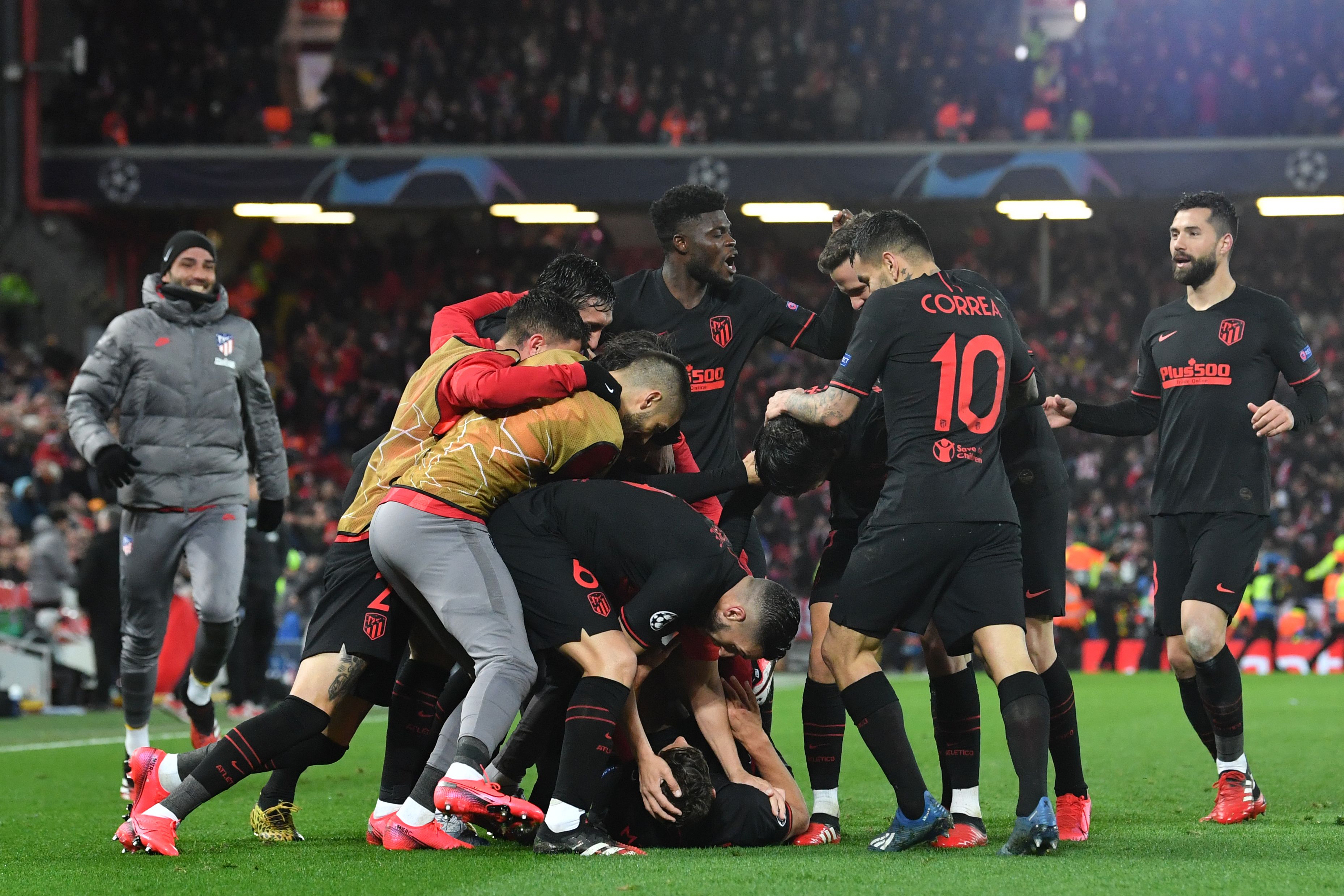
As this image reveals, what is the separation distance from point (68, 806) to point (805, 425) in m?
3.81

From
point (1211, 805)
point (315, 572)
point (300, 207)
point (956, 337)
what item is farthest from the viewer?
point (300, 207)

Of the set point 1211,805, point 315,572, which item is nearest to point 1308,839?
point 1211,805

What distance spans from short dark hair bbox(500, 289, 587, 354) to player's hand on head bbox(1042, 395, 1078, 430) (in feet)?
6.48

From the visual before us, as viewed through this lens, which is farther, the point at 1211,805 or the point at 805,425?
the point at 1211,805

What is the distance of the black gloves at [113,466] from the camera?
6.98m

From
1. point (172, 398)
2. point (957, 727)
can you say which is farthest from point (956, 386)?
point (172, 398)

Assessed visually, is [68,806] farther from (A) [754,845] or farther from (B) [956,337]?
(B) [956,337]

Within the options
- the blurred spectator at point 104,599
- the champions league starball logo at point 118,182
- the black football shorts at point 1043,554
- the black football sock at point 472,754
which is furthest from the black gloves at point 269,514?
the champions league starball logo at point 118,182

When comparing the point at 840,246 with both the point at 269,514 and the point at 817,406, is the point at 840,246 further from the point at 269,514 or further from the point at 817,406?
the point at 269,514

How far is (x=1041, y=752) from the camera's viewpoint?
473cm

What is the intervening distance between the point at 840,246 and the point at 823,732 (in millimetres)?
1875

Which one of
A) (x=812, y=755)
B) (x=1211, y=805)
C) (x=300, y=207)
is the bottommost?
(x=1211, y=805)

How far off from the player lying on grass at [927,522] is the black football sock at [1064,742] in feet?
2.07

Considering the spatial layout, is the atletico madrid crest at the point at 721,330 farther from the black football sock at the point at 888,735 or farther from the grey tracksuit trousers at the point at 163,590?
the grey tracksuit trousers at the point at 163,590
